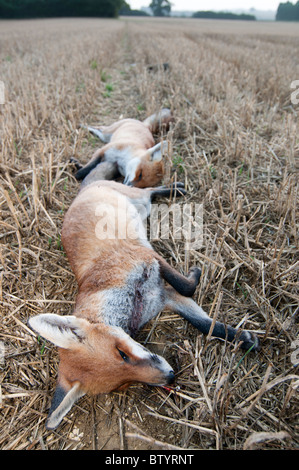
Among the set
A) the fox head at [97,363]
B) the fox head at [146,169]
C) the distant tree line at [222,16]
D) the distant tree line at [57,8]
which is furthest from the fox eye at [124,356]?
the distant tree line at [222,16]

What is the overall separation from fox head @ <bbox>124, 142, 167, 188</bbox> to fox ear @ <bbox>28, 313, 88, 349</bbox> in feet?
8.95

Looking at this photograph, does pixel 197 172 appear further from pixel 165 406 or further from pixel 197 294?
pixel 165 406

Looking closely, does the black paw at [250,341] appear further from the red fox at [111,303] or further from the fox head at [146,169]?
the fox head at [146,169]

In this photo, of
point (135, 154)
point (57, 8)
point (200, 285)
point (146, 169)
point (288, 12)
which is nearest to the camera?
point (200, 285)

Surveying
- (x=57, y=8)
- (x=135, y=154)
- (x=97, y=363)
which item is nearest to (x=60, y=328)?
(x=97, y=363)

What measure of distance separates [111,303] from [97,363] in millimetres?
505

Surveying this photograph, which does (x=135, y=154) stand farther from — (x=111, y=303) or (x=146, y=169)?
(x=111, y=303)

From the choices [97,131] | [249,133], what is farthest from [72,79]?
[249,133]

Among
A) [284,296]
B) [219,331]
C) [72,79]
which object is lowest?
[219,331]

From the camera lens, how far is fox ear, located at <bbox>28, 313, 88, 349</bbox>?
6.11 ft

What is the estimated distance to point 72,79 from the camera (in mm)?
8172

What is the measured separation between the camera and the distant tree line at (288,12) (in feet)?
174

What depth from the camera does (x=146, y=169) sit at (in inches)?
177

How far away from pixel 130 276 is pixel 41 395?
1105 millimetres
